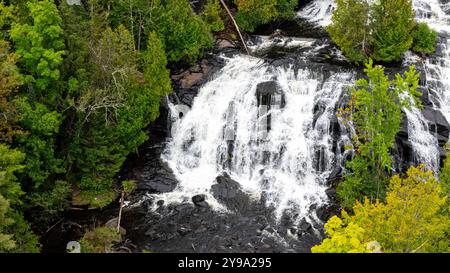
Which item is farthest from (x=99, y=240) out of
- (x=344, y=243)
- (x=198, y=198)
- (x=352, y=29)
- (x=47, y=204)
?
(x=352, y=29)

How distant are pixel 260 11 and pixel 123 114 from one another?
706 inches

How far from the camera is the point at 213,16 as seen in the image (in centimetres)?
4066

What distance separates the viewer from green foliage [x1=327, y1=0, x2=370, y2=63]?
33.3m

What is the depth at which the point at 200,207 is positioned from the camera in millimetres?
28547

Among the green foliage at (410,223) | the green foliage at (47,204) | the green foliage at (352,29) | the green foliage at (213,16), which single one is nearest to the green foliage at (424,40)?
the green foliage at (352,29)

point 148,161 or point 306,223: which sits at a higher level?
point 148,161

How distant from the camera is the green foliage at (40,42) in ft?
78.8

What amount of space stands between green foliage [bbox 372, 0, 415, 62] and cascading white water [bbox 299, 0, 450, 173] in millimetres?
1659

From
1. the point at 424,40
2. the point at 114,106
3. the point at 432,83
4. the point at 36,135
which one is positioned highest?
the point at 424,40

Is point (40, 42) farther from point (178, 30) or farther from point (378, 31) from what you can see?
point (378, 31)

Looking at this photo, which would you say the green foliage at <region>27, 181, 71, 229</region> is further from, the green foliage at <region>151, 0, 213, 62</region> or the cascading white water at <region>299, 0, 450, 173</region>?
the cascading white water at <region>299, 0, 450, 173</region>
